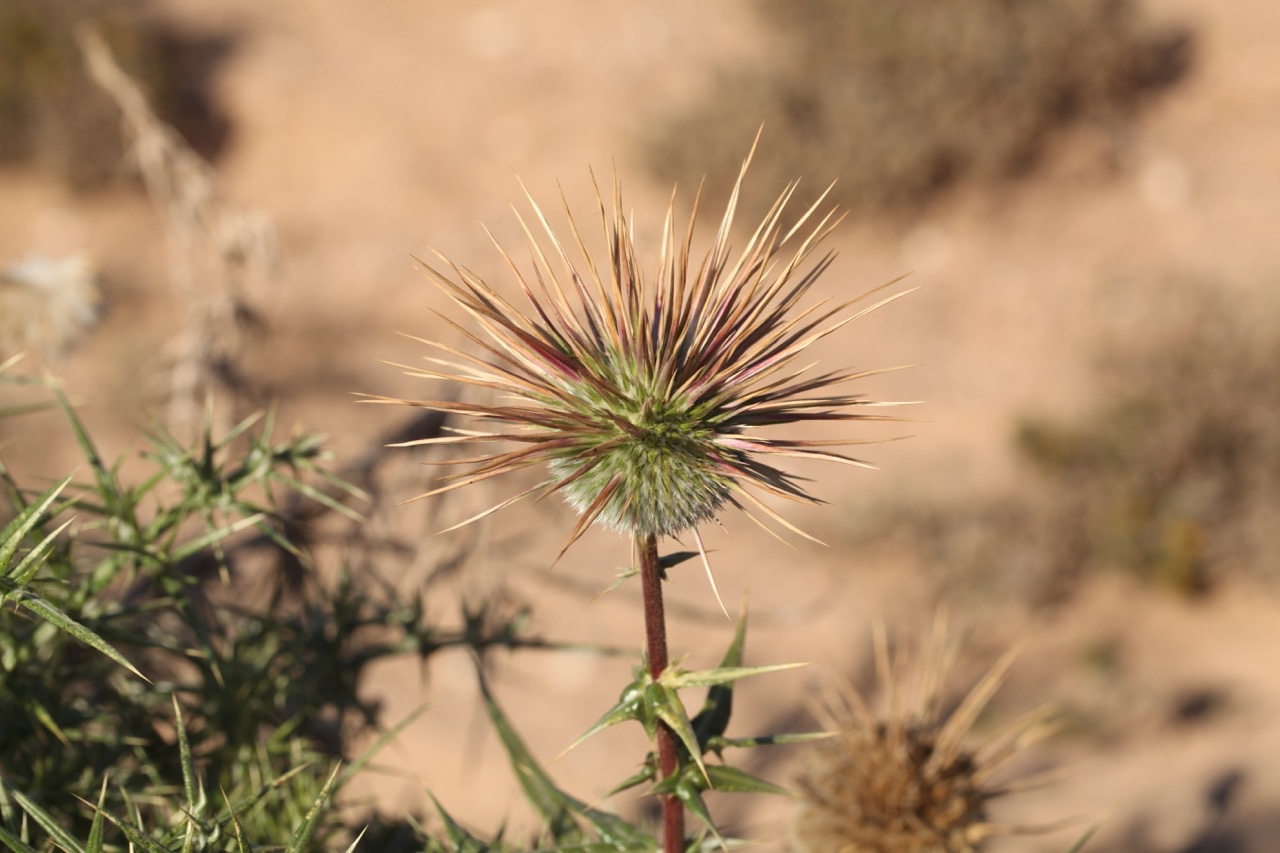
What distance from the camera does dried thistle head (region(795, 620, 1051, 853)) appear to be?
7.90ft

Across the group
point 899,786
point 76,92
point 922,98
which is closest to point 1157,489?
point 922,98

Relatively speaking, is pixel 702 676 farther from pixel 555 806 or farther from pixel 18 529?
pixel 18 529

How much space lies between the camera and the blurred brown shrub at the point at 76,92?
43.4 ft

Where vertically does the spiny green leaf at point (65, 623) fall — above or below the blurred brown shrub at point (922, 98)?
below

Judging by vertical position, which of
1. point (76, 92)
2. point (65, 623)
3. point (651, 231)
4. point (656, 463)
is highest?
point (76, 92)

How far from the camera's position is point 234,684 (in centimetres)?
244

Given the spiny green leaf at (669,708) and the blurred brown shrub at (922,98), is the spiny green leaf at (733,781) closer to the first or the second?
the spiny green leaf at (669,708)

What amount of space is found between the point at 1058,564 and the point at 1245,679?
1.50 m

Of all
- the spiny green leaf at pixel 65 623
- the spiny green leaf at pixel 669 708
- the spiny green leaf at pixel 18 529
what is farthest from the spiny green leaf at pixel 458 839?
the spiny green leaf at pixel 18 529

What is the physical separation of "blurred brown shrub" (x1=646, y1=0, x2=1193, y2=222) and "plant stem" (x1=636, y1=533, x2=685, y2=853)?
1065 centimetres

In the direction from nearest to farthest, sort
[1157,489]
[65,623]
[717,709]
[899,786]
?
[65,623] → [717,709] → [899,786] → [1157,489]

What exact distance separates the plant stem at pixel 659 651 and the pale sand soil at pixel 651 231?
222cm

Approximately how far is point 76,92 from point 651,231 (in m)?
8.00

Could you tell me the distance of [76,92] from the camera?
13422mm
